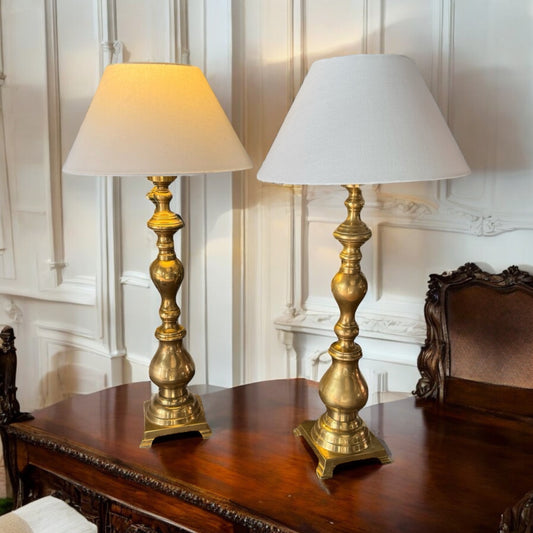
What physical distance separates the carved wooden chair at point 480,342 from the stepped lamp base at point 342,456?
1.10ft

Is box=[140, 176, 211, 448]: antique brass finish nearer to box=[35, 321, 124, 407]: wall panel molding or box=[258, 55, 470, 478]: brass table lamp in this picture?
box=[258, 55, 470, 478]: brass table lamp

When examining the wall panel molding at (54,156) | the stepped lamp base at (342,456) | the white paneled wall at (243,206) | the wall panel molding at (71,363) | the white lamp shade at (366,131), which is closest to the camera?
the white lamp shade at (366,131)

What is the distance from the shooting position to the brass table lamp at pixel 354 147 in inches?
43.8

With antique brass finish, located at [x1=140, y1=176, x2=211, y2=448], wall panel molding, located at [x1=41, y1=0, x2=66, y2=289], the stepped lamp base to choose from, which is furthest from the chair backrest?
wall panel molding, located at [x1=41, y1=0, x2=66, y2=289]

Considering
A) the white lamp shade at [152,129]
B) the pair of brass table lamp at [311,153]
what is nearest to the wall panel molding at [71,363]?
the pair of brass table lamp at [311,153]

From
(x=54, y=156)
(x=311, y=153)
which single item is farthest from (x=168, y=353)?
(x=54, y=156)

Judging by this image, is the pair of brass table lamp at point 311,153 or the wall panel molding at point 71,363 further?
the wall panel molding at point 71,363

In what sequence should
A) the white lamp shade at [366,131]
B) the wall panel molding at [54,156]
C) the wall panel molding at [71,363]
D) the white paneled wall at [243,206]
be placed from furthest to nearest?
the wall panel molding at [71,363], the wall panel molding at [54,156], the white paneled wall at [243,206], the white lamp shade at [366,131]

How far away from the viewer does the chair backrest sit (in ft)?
4.94

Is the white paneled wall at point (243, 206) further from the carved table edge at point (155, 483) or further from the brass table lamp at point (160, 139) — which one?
the carved table edge at point (155, 483)

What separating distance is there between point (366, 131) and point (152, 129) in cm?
43

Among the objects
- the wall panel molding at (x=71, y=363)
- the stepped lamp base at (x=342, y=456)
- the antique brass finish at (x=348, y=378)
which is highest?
the antique brass finish at (x=348, y=378)

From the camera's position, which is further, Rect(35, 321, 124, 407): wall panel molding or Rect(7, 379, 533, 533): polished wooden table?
Rect(35, 321, 124, 407): wall panel molding

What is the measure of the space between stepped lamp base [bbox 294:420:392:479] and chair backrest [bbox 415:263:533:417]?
336 millimetres
